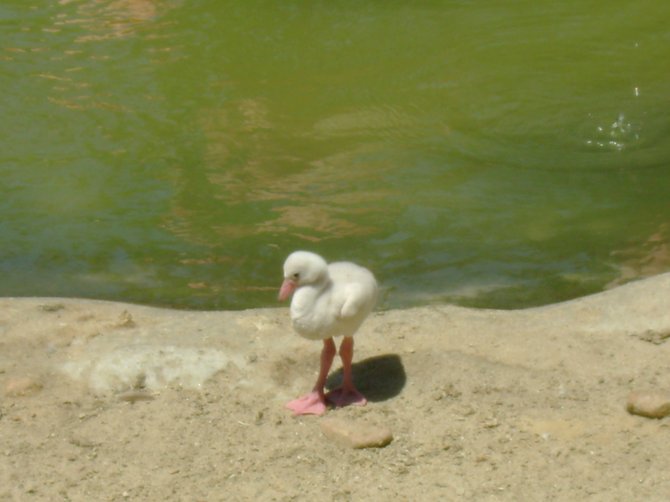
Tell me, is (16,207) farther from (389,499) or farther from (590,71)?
(590,71)

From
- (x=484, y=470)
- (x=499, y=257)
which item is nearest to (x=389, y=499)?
(x=484, y=470)

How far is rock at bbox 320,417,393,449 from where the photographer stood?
4789 millimetres

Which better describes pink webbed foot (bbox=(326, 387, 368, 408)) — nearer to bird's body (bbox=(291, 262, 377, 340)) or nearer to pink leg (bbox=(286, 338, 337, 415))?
pink leg (bbox=(286, 338, 337, 415))

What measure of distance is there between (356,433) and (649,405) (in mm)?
1267

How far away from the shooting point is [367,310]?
5137 millimetres

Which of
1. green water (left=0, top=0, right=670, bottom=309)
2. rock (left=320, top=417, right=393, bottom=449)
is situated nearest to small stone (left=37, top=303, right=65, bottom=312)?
green water (left=0, top=0, right=670, bottom=309)

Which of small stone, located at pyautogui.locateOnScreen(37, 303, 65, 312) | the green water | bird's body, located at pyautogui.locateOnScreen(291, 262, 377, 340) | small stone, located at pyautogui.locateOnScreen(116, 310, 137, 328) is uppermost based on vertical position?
bird's body, located at pyautogui.locateOnScreen(291, 262, 377, 340)

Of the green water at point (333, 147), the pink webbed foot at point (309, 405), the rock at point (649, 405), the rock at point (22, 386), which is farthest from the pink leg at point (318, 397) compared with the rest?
the green water at point (333, 147)

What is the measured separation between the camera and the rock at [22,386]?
534 centimetres

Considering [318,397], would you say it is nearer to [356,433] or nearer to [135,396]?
[356,433]

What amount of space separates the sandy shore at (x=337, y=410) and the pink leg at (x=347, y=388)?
8cm

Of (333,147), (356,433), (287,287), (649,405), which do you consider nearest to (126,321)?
(287,287)

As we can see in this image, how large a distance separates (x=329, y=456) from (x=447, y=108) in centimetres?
584

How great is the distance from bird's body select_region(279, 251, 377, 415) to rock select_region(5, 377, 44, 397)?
125 cm
